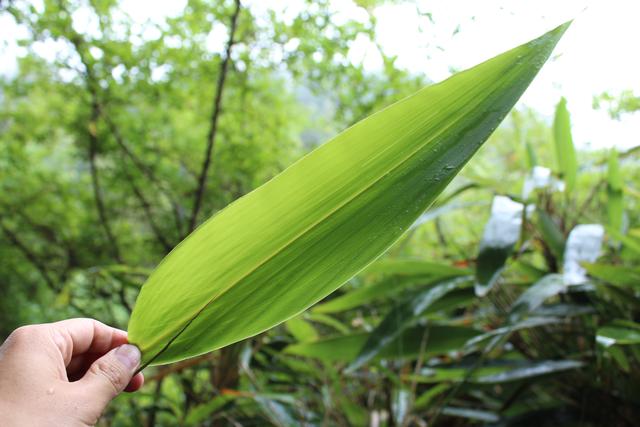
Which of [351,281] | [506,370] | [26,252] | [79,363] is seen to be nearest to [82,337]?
[79,363]

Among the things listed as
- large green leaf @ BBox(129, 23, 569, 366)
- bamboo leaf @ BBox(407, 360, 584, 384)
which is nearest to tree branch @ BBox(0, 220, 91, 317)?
bamboo leaf @ BBox(407, 360, 584, 384)

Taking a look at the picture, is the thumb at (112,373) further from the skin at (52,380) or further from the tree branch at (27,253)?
the tree branch at (27,253)

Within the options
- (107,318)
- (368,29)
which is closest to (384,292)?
(368,29)

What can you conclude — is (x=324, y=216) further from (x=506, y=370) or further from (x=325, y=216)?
(x=506, y=370)

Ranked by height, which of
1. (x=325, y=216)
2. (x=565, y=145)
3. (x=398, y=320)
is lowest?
(x=398, y=320)

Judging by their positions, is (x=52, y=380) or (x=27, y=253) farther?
(x=27, y=253)

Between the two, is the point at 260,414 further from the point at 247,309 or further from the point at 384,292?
the point at 247,309

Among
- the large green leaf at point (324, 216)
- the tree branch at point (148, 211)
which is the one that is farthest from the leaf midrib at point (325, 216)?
the tree branch at point (148, 211)
